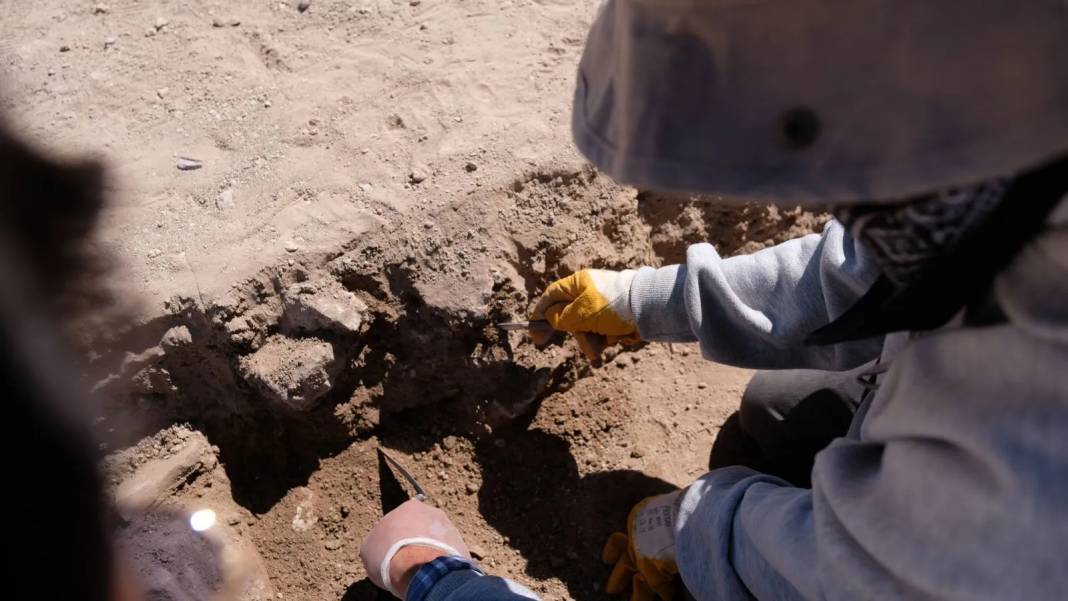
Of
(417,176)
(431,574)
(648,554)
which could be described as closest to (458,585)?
(431,574)

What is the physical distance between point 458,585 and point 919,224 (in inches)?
43.0

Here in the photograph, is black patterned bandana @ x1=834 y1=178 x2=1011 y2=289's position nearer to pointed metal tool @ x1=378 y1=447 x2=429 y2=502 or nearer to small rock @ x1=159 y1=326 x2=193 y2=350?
pointed metal tool @ x1=378 y1=447 x2=429 y2=502

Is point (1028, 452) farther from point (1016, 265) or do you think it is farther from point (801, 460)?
point (801, 460)

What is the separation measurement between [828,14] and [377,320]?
4.41 feet

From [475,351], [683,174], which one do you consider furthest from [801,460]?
[683,174]

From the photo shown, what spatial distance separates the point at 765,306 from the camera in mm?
1431

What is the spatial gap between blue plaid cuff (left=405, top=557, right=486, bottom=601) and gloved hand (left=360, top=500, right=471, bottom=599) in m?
0.05

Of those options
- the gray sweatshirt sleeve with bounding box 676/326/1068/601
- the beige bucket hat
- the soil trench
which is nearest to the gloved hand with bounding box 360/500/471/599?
the soil trench

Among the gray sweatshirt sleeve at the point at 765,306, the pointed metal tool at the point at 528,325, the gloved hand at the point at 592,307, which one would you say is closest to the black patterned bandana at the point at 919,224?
the gray sweatshirt sleeve at the point at 765,306

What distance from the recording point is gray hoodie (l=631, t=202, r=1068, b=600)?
0.69 m

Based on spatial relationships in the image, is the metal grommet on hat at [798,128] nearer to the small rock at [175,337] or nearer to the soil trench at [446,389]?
the soil trench at [446,389]

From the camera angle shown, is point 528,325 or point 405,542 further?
point 528,325

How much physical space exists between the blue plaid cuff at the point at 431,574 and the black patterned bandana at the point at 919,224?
105 cm

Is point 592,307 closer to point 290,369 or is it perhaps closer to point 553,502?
point 553,502
